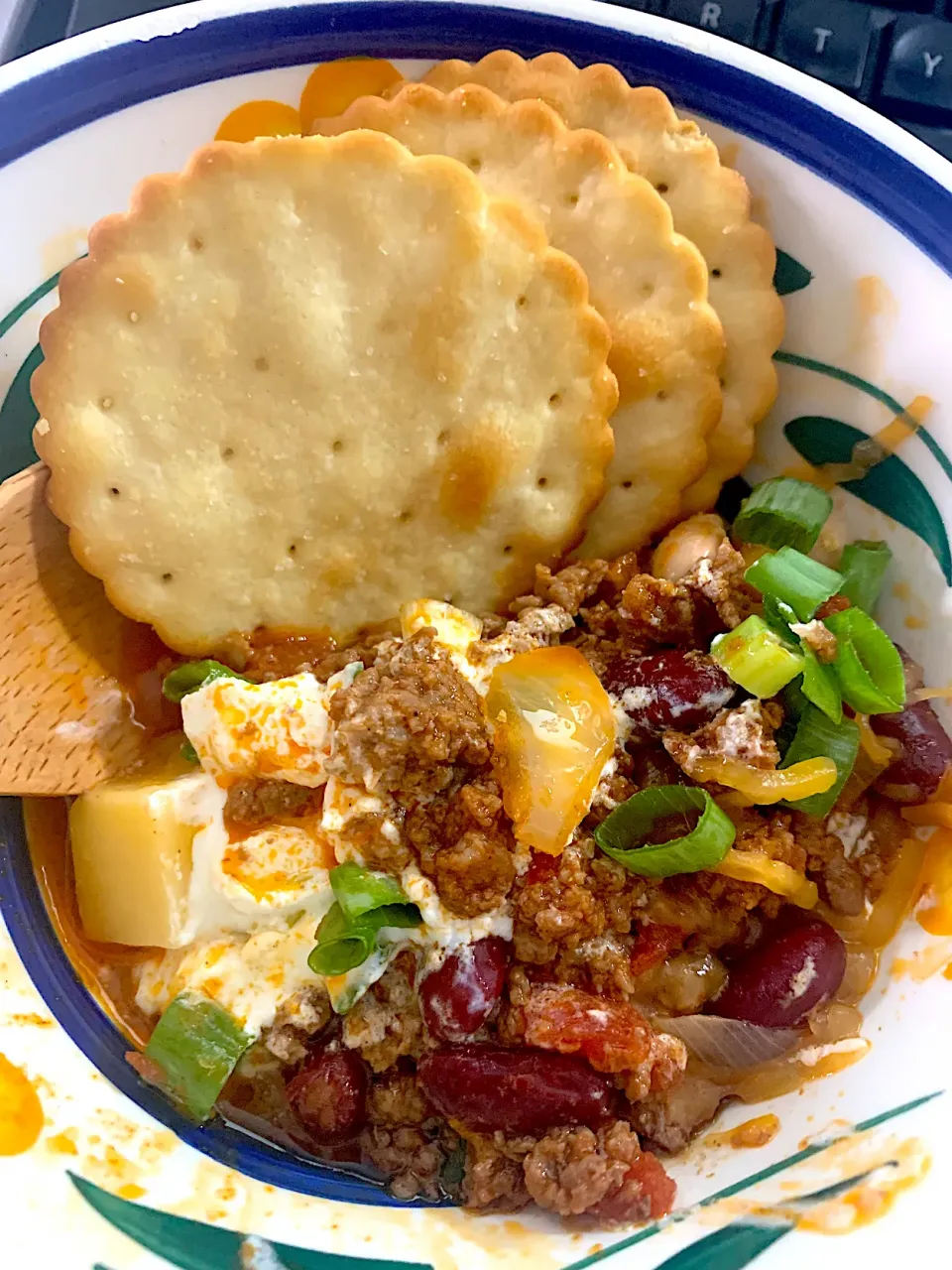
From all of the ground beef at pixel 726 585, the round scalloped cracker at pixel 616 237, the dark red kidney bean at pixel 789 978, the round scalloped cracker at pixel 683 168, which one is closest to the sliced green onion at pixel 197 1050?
the dark red kidney bean at pixel 789 978

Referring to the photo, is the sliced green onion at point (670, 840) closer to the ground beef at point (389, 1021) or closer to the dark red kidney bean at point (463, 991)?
the dark red kidney bean at point (463, 991)

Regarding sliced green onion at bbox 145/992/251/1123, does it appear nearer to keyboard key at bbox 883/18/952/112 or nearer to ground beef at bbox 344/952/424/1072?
ground beef at bbox 344/952/424/1072

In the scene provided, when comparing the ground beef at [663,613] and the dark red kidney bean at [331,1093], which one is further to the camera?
the ground beef at [663,613]

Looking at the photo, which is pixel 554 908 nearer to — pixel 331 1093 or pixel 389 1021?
pixel 389 1021

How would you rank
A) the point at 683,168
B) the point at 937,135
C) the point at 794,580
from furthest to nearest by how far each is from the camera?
the point at 937,135, the point at 683,168, the point at 794,580

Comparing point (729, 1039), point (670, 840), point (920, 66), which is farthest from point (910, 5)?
point (729, 1039)

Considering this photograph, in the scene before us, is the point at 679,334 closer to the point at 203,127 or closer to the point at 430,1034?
the point at 203,127
